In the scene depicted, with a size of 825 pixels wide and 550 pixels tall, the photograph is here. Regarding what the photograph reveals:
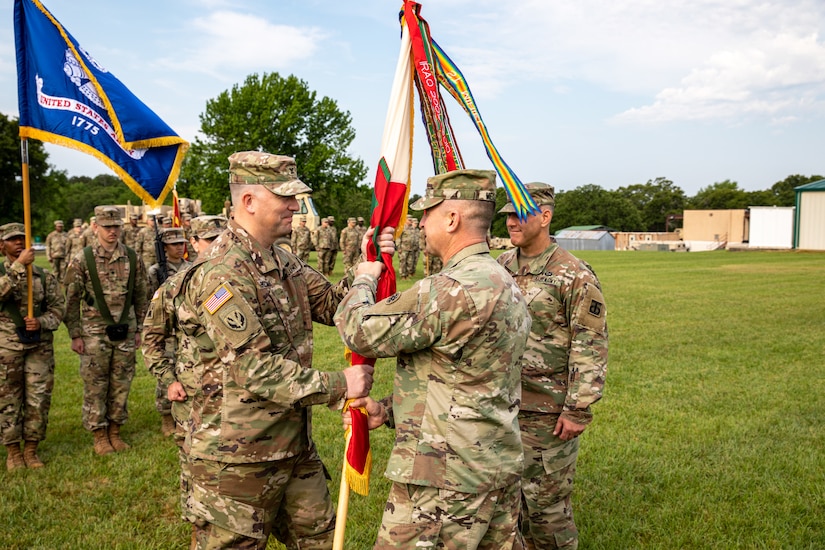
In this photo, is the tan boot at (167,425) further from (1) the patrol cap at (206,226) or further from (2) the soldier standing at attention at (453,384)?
(2) the soldier standing at attention at (453,384)

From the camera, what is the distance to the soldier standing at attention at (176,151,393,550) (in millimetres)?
3166

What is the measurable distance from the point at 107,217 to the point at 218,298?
4.77 metres

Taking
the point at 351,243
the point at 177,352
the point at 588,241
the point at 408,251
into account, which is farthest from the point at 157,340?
the point at 588,241

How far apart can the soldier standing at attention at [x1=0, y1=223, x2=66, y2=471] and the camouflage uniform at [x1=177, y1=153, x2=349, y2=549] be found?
158 inches

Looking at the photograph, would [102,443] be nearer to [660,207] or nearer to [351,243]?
[351,243]

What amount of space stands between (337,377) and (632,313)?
1424cm

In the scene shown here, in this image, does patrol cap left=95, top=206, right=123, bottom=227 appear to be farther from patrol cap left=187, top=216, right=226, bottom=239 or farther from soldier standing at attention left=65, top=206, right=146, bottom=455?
patrol cap left=187, top=216, right=226, bottom=239

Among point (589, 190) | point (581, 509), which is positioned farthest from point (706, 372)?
point (589, 190)

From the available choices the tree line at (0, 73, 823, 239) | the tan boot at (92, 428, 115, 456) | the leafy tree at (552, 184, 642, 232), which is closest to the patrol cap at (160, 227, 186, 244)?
the tan boot at (92, 428, 115, 456)

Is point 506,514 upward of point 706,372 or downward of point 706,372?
upward

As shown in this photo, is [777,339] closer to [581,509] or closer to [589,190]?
[581,509]

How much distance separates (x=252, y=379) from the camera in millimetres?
3133

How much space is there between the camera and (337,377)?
324 cm

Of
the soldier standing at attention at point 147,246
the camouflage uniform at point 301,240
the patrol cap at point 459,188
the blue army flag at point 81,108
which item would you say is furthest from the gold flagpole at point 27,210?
the camouflage uniform at point 301,240
